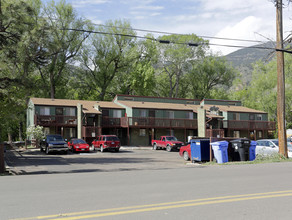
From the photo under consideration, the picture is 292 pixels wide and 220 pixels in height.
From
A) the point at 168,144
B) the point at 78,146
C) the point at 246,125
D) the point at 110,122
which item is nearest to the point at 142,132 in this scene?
the point at 110,122

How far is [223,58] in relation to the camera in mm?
67562

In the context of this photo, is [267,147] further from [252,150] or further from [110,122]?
[110,122]

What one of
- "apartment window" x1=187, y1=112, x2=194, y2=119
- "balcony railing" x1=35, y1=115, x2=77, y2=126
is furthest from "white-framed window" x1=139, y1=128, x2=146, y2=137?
"balcony railing" x1=35, y1=115, x2=77, y2=126

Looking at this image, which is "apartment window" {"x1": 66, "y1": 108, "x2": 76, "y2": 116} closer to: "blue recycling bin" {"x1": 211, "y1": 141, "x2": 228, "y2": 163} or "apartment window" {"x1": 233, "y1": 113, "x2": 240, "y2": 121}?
"apartment window" {"x1": 233, "y1": 113, "x2": 240, "y2": 121}

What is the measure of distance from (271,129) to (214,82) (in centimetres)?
1951

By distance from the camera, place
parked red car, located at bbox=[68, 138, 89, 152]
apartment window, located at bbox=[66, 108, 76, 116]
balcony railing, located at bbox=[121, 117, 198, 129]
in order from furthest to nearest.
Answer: apartment window, located at bbox=[66, 108, 76, 116], balcony railing, located at bbox=[121, 117, 198, 129], parked red car, located at bbox=[68, 138, 89, 152]

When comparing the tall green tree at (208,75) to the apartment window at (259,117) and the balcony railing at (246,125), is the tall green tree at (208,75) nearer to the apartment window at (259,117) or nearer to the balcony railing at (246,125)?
the apartment window at (259,117)

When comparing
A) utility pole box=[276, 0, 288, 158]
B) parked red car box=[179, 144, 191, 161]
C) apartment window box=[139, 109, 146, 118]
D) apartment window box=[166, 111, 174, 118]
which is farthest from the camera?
apartment window box=[166, 111, 174, 118]

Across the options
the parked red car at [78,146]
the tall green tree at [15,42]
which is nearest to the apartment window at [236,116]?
the parked red car at [78,146]

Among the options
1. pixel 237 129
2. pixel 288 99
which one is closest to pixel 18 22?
pixel 237 129

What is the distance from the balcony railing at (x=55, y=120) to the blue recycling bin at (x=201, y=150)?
25487 mm

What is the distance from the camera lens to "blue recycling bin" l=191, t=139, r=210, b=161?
2034cm

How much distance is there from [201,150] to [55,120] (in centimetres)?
2656

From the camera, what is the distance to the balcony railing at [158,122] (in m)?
43.5
